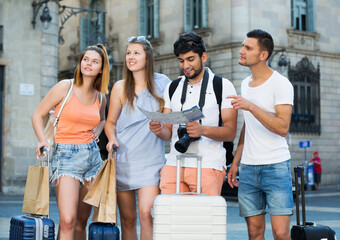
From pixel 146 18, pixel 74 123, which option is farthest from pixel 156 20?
pixel 74 123

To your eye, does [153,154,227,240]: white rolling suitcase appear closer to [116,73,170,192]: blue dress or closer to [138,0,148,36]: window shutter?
[116,73,170,192]: blue dress

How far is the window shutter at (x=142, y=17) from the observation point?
29.7 meters

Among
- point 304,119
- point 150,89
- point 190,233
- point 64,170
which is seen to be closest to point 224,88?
point 150,89

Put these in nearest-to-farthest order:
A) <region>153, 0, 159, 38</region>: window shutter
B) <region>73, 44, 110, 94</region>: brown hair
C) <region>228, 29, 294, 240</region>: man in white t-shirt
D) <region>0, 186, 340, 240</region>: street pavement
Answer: <region>228, 29, 294, 240</region>: man in white t-shirt → <region>73, 44, 110, 94</region>: brown hair → <region>0, 186, 340, 240</region>: street pavement → <region>153, 0, 159, 38</region>: window shutter

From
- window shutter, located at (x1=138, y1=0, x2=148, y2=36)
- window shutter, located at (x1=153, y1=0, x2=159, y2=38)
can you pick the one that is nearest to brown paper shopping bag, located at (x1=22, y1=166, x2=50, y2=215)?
window shutter, located at (x1=153, y1=0, x2=159, y2=38)

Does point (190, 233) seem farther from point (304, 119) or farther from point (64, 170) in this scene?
point (304, 119)

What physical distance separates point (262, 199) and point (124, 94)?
1512 mm

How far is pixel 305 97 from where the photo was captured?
88.8 feet

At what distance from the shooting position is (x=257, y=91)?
516 centimetres

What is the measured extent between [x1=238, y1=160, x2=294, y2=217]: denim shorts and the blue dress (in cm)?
80

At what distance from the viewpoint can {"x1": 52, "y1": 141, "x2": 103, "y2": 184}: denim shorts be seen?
5.65 meters

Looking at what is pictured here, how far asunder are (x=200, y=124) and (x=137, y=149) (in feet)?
2.67

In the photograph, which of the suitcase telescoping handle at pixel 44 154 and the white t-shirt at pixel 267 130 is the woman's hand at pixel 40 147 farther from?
the white t-shirt at pixel 267 130

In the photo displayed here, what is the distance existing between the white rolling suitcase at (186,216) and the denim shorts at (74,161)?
1.20m
